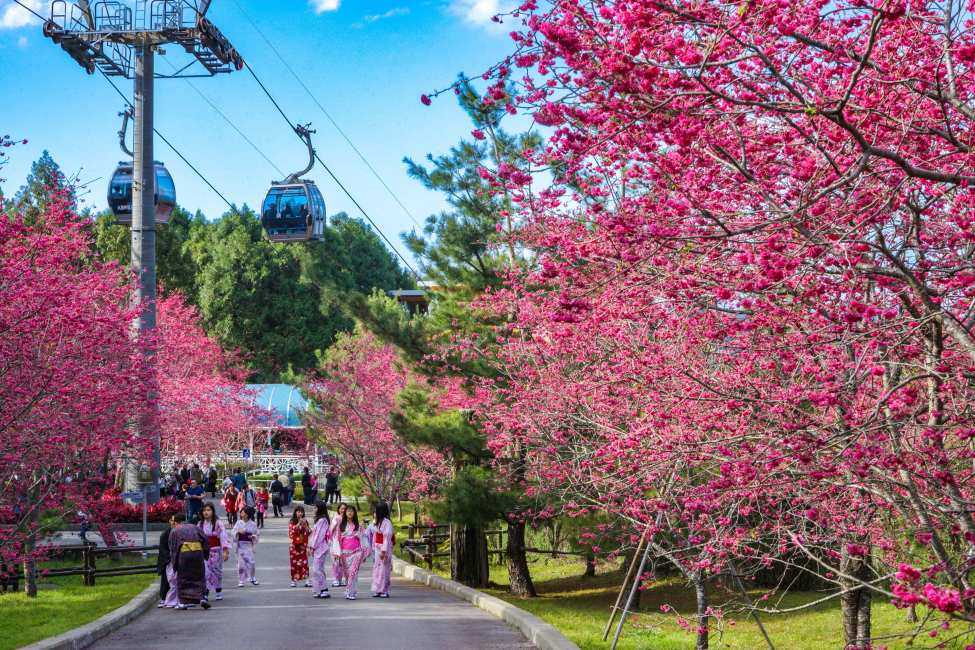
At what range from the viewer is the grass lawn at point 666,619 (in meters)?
13.8

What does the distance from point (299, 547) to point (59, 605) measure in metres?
4.81

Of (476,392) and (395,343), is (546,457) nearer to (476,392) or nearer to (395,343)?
(476,392)

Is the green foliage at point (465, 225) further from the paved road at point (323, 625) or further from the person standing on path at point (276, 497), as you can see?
the person standing on path at point (276, 497)

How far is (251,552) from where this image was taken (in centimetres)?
1977

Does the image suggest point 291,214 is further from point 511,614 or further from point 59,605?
point 511,614

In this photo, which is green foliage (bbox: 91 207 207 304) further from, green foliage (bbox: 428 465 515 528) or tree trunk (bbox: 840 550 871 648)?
tree trunk (bbox: 840 550 871 648)

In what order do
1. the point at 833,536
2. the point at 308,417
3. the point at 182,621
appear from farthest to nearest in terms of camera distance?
the point at 308,417
the point at 182,621
the point at 833,536

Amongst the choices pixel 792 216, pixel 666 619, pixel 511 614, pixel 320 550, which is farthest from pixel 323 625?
pixel 792 216

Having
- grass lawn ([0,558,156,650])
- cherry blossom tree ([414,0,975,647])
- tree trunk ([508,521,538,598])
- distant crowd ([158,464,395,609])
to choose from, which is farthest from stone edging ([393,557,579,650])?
grass lawn ([0,558,156,650])

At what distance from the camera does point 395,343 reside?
20938 millimetres

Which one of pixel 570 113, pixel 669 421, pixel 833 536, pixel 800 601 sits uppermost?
pixel 570 113

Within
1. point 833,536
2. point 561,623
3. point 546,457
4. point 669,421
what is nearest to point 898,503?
point 833,536

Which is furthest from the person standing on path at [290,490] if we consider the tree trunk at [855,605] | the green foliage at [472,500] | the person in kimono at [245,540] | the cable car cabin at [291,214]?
the tree trunk at [855,605]

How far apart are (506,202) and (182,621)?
959 centimetres
